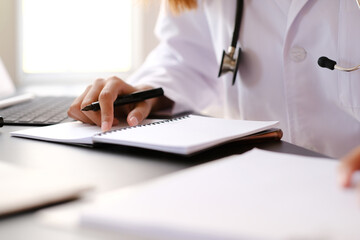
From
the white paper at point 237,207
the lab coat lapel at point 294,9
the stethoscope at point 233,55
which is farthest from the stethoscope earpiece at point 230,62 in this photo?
the white paper at point 237,207

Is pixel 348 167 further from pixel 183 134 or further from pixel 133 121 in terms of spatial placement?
pixel 133 121

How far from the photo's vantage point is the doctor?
781mm

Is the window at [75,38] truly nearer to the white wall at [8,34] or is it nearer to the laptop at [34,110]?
the white wall at [8,34]

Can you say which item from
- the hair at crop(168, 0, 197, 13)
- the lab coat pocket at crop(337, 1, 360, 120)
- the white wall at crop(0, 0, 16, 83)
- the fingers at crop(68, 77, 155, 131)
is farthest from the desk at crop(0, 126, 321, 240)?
the white wall at crop(0, 0, 16, 83)

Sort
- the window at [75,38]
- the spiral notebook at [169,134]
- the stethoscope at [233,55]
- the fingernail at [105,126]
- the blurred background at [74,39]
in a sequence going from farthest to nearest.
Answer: the window at [75,38] < the blurred background at [74,39] < the stethoscope at [233,55] < the fingernail at [105,126] < the spiral notebook at [169,134]

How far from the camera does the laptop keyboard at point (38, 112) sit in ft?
2.54

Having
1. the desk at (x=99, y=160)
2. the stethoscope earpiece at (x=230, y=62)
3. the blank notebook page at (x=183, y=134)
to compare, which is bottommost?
the desk at (x=99, y=160)

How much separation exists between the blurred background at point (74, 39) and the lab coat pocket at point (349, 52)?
2348mm

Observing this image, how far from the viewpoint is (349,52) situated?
0.78 meters

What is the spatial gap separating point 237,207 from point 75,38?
308cm

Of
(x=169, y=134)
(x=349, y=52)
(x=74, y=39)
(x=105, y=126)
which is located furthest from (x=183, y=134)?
(x=74, y=39)

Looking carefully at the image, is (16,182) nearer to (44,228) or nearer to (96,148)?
(44,228)

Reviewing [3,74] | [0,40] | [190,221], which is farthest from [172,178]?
[0,40]

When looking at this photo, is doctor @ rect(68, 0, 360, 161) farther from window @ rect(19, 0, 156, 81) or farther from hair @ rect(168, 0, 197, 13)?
window @ rect(19, 0, 156, 81)
